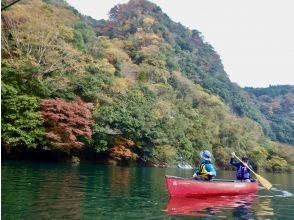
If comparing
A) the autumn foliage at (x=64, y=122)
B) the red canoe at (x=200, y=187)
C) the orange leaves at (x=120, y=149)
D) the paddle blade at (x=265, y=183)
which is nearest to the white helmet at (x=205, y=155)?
the red canoe at (x=200, y=187)

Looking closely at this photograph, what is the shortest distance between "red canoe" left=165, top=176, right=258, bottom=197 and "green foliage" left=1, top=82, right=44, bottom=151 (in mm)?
16479

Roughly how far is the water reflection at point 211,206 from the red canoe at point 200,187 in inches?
11.2

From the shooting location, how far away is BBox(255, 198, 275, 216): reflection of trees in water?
12698 mm

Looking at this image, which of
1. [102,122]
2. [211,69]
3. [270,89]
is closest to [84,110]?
[102,122]

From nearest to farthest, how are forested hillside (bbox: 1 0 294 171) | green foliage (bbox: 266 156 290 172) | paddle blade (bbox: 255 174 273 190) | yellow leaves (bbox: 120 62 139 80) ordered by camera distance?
paddle blade (bbox: 255 174 273 190) < forested hillside (bbox: 1 0 294 171) < yellow leaves (bbox: 120 62 139 80) < green foliage (bbox: 266 156 290 172)

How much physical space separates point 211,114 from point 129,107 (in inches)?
951

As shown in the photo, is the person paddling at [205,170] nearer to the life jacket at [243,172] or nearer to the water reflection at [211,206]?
the water reflection at [211,206]

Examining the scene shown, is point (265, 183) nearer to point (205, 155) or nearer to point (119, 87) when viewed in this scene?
point (205, 155)

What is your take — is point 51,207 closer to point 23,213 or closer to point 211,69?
point 23,213

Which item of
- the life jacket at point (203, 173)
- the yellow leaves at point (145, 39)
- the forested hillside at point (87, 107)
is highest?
the yellow leaves at point (145, 39)

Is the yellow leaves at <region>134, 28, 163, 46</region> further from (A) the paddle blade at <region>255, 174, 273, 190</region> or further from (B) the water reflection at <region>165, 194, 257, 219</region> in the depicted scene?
(B) the water reflection at <region>165, 194, 257, 219</region>

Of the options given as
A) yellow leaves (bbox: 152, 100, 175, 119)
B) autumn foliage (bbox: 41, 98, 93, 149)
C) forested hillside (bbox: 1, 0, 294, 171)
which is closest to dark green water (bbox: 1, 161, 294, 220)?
autumn foliage (bbox: 41, 98, 93, 149)

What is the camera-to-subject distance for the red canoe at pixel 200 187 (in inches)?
570

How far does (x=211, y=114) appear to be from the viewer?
59.1 metres
